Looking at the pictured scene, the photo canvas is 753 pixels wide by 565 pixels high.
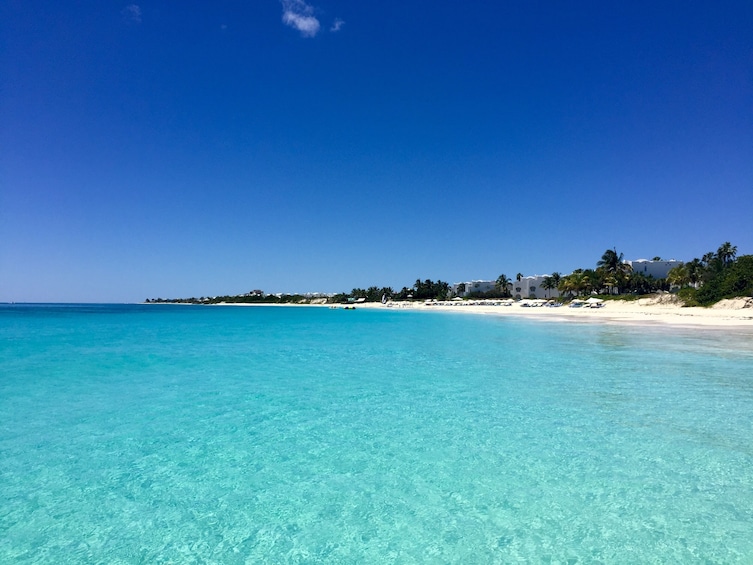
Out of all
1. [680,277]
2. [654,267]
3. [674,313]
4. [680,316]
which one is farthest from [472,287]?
[680,316]

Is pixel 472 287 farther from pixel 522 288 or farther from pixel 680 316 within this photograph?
pixel 680 316

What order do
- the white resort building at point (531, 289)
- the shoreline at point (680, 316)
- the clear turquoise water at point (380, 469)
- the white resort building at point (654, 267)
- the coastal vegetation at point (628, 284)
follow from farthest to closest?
1. the white resort building at point (531, 289)
2. the white resort building at point (654, 267)
3. the coastal vegetation at point (628, 284)
4. the shoreline at point (680, 316)
5. the clear turquoise water at point (380, 469)

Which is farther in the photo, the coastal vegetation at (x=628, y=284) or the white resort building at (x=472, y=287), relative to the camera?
the white resort building at (x=472, y=287)

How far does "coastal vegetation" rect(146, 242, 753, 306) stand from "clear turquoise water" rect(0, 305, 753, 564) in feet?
128

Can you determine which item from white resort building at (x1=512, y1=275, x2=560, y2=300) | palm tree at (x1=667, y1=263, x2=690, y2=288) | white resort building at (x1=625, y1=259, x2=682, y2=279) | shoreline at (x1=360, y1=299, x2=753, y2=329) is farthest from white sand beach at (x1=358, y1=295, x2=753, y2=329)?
white resort building at (x1=512, y1=275, x2=560, y2=300)

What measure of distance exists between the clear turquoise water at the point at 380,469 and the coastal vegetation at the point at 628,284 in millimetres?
39139

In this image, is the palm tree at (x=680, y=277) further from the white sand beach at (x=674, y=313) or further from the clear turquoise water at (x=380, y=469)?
the clear turquoise water at (x=380, y=469)

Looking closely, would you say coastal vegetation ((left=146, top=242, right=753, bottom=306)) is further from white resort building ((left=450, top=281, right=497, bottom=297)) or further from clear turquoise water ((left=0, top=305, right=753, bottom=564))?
clear turquoise water ((left=0, top=305, right=753, bottom=564))

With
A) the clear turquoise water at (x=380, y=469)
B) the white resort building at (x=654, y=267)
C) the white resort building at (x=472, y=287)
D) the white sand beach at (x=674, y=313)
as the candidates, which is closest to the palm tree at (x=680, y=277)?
the white sand beach at (x=674, y=313)

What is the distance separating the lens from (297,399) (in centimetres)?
960

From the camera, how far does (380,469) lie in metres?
5.55

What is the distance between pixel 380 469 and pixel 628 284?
78484 millimetres

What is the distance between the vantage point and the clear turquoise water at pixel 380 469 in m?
3.87

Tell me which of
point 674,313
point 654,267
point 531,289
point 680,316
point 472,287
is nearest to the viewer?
point 680,316
